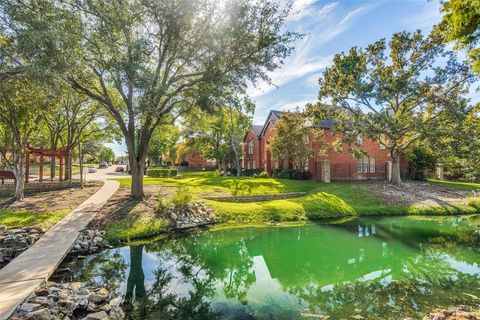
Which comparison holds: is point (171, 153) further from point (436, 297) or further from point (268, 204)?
point (436, 297)

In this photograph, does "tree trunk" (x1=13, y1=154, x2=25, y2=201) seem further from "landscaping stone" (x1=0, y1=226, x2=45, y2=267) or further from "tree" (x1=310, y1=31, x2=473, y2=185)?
"tree" (x1=310, y1=31, x2=473, y2=185)

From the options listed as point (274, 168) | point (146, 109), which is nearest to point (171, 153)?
point (274, 168)

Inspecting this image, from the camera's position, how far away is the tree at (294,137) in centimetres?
2569

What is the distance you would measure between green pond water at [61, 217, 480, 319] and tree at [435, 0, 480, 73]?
603 cm

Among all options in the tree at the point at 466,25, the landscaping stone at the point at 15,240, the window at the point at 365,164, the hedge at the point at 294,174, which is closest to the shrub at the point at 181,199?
the landscaping stone at the point at 15,240

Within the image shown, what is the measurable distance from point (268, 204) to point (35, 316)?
46.6ft

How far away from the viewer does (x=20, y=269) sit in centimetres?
727

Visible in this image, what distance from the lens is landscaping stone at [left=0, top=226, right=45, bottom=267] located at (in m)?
9.06

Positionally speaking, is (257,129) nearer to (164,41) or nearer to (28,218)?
(164,41)

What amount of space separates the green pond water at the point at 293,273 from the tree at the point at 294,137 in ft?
42.7

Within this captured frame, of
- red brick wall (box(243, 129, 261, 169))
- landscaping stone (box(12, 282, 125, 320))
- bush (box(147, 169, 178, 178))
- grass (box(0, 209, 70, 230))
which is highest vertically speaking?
red brick wall (box(243, 129, 261, 169))

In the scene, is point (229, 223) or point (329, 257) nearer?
point (329, 257)

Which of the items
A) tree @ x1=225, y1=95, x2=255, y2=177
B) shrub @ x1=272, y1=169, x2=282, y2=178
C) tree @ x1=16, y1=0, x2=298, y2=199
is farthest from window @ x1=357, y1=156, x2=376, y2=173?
tree @ x1=16, y1=0, x2=298, y2=199

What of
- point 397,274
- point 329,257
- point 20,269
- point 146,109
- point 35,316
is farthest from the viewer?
point 146,109
